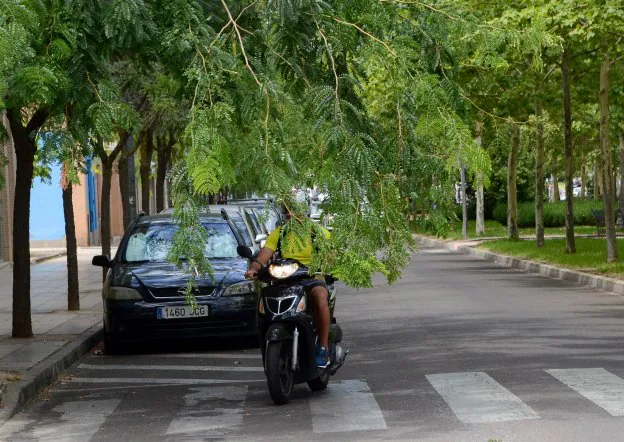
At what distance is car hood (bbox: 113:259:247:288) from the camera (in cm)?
1518

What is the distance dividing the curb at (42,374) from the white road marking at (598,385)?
429 centimetres

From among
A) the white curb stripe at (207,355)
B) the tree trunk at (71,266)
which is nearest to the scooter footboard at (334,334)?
the white curb stripe at (207,355)

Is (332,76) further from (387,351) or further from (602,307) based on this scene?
(602,307)

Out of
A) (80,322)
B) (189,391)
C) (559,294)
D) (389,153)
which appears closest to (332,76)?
(389,153)

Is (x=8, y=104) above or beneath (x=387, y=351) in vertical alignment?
above

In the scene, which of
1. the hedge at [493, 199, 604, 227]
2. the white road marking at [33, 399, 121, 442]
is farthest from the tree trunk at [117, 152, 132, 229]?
the hedge at [493, 199, 604, 227]

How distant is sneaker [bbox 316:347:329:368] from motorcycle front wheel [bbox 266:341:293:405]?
0.24 meters

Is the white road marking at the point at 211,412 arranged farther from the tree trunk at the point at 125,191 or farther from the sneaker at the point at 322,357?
the tree trunk at the point at 125,191

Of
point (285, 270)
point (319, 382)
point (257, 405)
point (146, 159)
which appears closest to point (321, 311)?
point (285, 270)

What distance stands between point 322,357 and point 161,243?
5690 millimetres

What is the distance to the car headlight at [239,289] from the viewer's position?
1514 cm

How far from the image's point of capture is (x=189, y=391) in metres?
11.9

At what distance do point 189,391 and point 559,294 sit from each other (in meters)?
11.8

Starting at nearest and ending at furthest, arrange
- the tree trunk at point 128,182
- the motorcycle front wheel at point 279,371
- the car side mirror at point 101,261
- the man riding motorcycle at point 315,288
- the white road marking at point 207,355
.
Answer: the motorcycle front wheel at point 279,371 → the man riding motorcycle at point 315,288 → the white road marking at point 207,355 → the car side mirror at point 101,261 → the tree trunk at point 128,182
